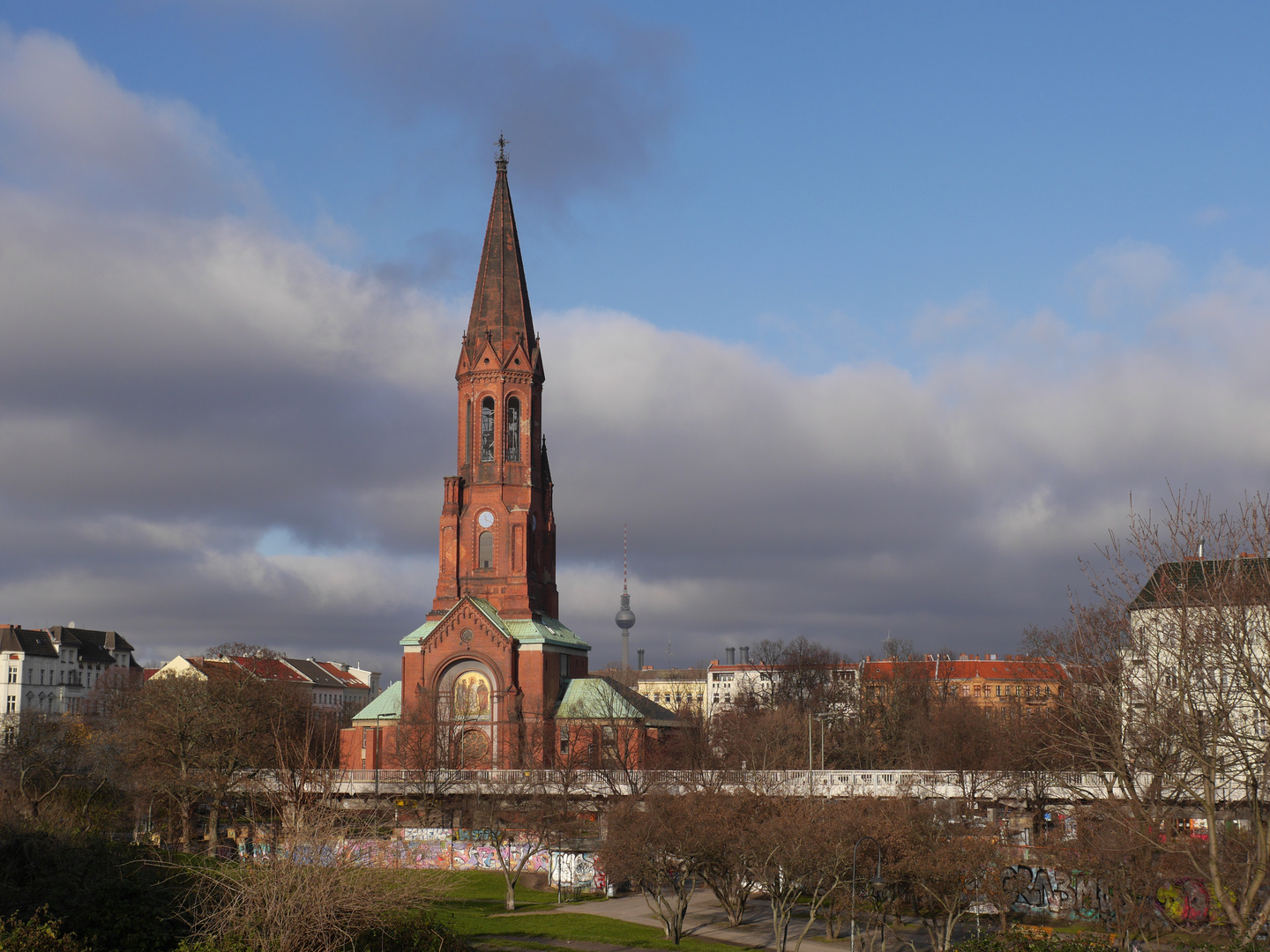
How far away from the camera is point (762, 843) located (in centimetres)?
4300

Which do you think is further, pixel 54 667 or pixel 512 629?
pixel 54 667

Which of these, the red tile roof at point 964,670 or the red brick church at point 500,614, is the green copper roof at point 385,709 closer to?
the red brick church at point 500,614

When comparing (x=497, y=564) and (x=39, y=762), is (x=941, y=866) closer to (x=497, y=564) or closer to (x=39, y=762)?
(x=39, y=762)

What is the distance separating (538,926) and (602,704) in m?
38.7

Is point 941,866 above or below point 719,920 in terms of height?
above

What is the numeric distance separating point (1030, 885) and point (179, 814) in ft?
147

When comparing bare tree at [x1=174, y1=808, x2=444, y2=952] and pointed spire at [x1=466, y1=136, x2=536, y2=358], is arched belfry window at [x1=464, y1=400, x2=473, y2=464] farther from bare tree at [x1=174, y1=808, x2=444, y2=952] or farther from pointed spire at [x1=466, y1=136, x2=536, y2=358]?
bare tree at [x1=174, y1=808, x2=444, y2=952]

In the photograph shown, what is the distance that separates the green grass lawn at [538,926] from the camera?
41562 millimetres

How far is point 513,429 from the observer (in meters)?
89.1

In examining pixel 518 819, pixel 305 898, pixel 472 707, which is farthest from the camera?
pixel 472 707

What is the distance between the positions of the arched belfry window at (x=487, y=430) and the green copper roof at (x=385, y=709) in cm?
1679

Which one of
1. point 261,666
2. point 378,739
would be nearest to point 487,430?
point 378,739

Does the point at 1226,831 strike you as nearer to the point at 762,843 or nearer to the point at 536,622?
the point at 762,843

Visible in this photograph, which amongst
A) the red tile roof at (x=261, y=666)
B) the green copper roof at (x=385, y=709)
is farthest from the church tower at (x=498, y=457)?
the red tile roof at (x=261, y=666)
